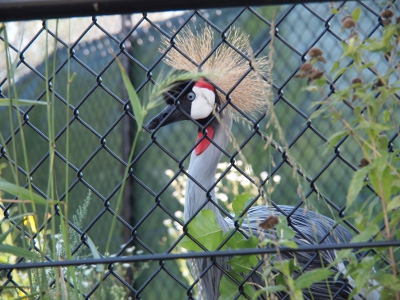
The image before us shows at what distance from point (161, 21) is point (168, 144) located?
2.89 ft

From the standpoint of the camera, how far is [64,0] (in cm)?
87

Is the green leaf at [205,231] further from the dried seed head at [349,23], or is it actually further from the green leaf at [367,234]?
the dried seed head at [349,23]

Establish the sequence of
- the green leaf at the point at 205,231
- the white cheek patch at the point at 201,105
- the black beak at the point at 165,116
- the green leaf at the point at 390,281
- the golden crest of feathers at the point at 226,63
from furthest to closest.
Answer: the white cheek patch at the point at 201,105, the black beak at the point at 165,116, the golden crest of feathers at the point at 226,63, the green leaf at the point at 205,231, the green leaf at the point at 390,281

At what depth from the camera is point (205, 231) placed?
142 cm

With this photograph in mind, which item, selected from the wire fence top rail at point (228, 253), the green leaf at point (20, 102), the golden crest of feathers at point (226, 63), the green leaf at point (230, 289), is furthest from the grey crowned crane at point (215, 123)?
the wire fence top rail at point (228, 253)

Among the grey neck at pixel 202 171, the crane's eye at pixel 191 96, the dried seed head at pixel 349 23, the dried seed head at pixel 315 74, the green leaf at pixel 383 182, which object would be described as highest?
the crane's eye at pixel 191 96

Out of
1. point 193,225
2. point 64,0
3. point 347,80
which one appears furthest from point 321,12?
point 64,0

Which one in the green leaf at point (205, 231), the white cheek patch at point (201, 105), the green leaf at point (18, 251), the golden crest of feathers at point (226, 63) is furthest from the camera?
the white cheek patch at point (201, 105)

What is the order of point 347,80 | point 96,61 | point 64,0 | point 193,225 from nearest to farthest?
point 64,0 < point 193,225 < point 347,80 < point 96,61

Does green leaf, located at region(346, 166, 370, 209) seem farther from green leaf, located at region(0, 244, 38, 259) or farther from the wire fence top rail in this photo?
green leaf, located at region(0, 244, 38, 259)

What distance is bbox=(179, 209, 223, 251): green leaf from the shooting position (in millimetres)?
1413

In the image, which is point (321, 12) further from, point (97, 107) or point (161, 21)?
point (97, 107)

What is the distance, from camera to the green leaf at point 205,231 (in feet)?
4.64

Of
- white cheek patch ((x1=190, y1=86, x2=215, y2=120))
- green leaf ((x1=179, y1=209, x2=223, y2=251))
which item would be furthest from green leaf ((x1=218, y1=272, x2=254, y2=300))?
white cheek patch ((x1=190, y1=86, x2=215, y2=120))
